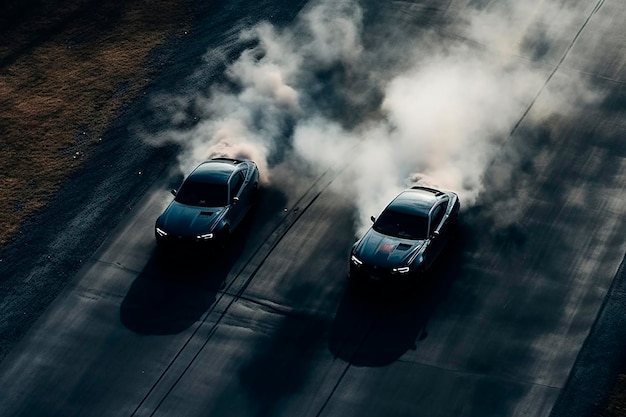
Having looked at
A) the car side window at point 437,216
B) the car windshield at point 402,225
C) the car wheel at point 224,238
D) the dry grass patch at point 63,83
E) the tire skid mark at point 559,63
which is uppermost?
the car windshield at point 402,225

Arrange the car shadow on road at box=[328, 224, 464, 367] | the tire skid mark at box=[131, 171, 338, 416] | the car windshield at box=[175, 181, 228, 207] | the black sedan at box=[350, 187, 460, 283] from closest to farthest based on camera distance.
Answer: the tire skid mark at box=[131, 171, 338, 416], the car shadow on road at box=[328, 224, 464, 367], the black sedan at box=[350, 187, 460, 283], the car windshield at box=[175, 181, 228, 207]

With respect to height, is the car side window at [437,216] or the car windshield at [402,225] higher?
the car windshield at [402,225]

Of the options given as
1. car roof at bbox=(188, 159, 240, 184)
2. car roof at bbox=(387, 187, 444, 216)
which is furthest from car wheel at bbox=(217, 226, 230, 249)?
car roof at bbox=(387, 187, 444, 216)

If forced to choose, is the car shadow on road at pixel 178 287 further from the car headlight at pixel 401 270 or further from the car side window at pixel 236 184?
the car headlight at pixel 401 270

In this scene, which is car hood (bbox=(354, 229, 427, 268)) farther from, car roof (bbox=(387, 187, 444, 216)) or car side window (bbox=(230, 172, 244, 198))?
car side window (bbox=(230, 172, 244, 198))

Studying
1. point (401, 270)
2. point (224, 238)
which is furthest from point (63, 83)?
point (401, 270)

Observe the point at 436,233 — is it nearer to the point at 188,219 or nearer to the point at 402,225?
the point at 402,225

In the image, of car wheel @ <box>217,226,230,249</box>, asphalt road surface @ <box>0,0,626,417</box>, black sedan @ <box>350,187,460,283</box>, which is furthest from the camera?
car wheel @ <box>217,226,230,249</box>

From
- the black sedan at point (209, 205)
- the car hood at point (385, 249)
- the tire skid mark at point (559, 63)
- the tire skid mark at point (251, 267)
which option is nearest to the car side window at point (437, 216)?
the car hood at point (385, 249)

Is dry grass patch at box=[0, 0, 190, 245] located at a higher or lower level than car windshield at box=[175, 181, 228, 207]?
lower
